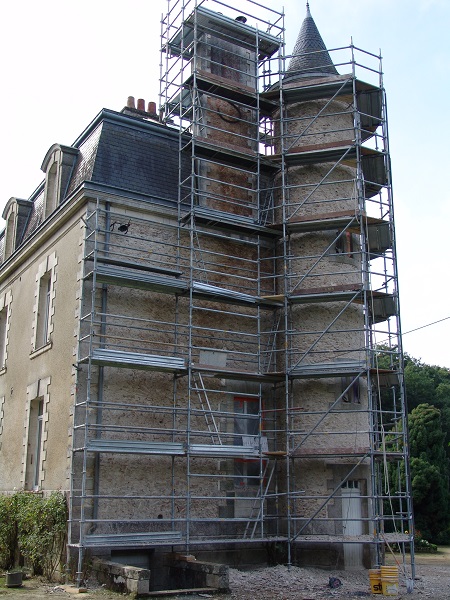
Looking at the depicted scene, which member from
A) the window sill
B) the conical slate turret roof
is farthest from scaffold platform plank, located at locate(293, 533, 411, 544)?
the conical slate turret roof

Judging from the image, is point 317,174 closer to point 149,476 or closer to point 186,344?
point 186,344

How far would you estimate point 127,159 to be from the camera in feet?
46.5

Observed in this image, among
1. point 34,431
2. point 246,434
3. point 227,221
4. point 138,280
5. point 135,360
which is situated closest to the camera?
point 135,360

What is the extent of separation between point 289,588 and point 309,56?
38.5 ft

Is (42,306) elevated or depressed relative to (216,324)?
elevated

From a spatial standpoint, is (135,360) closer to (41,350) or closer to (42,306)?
(41,350)

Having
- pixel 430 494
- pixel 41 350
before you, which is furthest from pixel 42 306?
pixel 430 494

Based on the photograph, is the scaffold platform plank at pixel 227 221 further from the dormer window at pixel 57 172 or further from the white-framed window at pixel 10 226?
the white-framed window at pixel 10 226

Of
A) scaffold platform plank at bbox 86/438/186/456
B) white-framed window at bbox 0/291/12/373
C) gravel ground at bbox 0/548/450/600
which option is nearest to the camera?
gravel ground at bbox 0/548/450/600

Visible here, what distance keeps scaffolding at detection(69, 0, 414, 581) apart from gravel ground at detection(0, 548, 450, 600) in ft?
1.79

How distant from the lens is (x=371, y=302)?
14.2 m

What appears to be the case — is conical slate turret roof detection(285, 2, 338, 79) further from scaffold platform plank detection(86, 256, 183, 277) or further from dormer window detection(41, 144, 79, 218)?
scaffold platform plank detection(86, 256, 183, 277)

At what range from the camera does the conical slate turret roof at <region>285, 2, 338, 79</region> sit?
53.5 ft

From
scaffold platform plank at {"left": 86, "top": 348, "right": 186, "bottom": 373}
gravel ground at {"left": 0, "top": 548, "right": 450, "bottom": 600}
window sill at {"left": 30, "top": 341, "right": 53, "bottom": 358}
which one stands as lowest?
gravel ground at {"left": 0, "top": 548, "right": 450, "bottom": 600}
